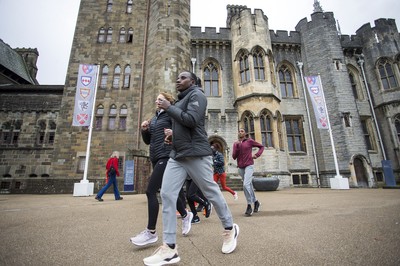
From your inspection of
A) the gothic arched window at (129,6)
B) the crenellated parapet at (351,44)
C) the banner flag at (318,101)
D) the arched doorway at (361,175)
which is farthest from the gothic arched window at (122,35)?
the arched doorway at (361,175)

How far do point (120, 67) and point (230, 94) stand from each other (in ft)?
28.4

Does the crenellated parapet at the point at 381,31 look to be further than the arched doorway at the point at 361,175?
Yes

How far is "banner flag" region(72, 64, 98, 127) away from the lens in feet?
32.4

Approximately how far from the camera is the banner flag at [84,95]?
987 cm

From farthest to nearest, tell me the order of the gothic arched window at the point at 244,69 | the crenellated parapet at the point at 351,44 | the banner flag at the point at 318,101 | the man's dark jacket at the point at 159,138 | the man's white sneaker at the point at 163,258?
the crenellated parapet at the point at 351,44, the gothic arched window at the point at 244,69, the banner flag at the point at 318,101, the man's dark jacket at the point at 159,138, the man's white sneaker at the point at 163,258

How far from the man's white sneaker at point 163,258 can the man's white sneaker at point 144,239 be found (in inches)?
18.2

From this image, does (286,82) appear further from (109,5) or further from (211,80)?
(109,5)

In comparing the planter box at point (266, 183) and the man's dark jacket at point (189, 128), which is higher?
the man's dark jacket at point (189, 128)

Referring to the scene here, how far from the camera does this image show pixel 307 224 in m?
2.99

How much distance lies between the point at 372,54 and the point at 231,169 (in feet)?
47.2

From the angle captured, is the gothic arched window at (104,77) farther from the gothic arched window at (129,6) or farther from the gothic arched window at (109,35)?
the gothic arched window at (129,6)

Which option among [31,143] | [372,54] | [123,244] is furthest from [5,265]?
[372,54]

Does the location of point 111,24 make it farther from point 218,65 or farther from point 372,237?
point 372,237

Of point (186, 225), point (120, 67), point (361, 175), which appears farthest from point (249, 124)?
point (186, 225)
